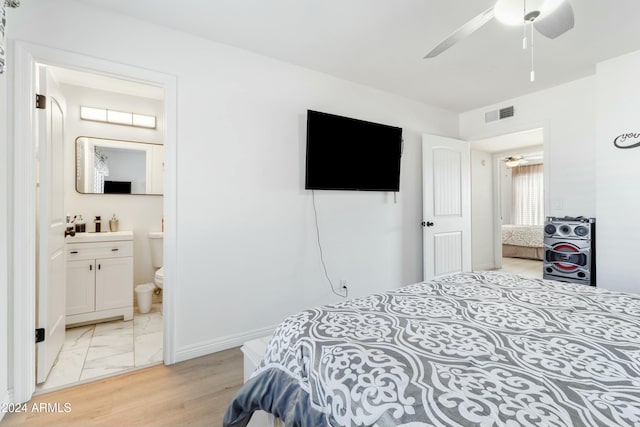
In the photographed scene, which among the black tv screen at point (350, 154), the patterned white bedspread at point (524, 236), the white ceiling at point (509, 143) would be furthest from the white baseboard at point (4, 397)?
the patterned white bedspread at point (524, 236)

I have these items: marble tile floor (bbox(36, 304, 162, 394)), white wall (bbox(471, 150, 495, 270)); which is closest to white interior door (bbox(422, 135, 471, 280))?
white wall (bbox(471, 150, 495, 270))

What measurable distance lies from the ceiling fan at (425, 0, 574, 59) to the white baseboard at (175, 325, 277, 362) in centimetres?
255

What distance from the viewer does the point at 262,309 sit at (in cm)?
263

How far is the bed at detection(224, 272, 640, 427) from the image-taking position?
2.16 ft

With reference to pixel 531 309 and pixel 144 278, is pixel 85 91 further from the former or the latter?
pixel 531 309

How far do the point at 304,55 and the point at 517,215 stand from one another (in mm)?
7846

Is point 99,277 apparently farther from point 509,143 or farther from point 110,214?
point 509,143

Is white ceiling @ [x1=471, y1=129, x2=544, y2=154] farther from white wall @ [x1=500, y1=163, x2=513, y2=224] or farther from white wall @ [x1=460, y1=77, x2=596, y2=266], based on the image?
white wall @ [x1=500, y1=163, x2=513, y2=224]

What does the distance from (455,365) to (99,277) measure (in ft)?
10.8

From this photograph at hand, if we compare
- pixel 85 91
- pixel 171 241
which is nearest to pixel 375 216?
pixel 171 241

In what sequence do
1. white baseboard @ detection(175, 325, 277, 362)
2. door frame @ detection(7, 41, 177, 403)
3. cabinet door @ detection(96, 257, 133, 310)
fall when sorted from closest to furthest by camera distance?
door frame @ detection(7, 41, 177, 403), white baseboard @ detection(175, 325, 277, 362), cabinet door @ detection(96, 257, 133, 310)

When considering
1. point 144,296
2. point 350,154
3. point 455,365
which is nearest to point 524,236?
point 350,154

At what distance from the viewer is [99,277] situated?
2.93 meters

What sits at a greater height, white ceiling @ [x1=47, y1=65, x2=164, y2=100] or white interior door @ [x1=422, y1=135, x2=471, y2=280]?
white ceiling @ [x1=47, y1=65, x2=164, y2=100]
